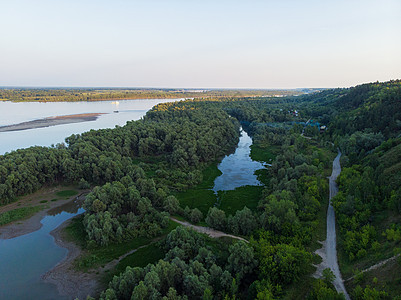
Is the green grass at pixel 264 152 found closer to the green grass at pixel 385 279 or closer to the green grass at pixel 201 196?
the green grass at pixel 201 196

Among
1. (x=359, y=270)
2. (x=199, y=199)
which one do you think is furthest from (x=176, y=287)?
(x=199, y=199)

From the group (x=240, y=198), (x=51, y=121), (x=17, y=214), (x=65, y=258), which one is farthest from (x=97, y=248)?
(x=51, y=121)

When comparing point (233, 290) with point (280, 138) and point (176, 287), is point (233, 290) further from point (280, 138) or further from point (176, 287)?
point (280, 138)

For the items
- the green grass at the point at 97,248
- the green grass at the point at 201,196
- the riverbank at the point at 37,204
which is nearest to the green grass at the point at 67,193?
the riverbank at the point at 37,204

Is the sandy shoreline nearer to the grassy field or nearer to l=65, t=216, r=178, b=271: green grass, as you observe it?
l=65, t=216, r=178, b=271: green grass

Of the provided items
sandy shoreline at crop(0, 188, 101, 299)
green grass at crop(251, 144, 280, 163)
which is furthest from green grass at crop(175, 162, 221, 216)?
green grass at crop(251, 144, 280, 163)

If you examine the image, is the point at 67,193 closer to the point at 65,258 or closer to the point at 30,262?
the point at 30,262
